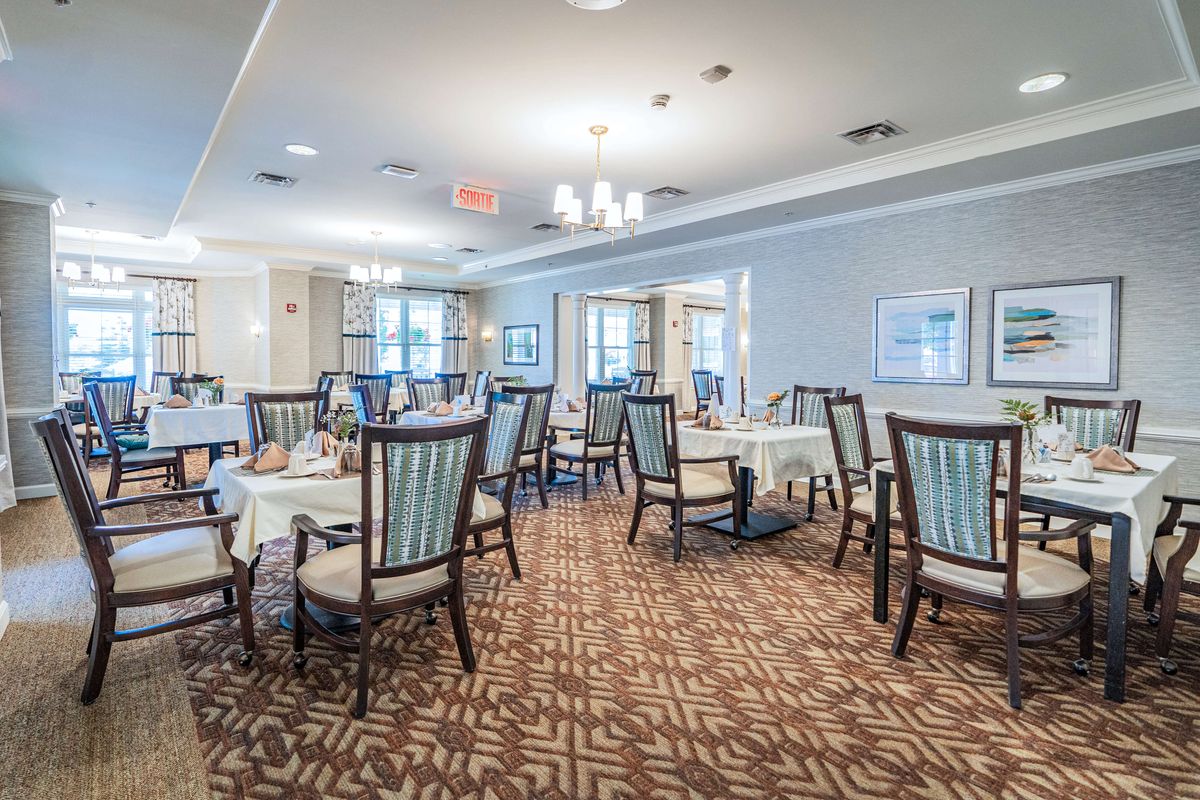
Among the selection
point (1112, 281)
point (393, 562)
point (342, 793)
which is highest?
point (1112, 281)

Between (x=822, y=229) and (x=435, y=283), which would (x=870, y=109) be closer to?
(x=822, y=229)

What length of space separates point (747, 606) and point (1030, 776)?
1.36 metres

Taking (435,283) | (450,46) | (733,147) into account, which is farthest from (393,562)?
(435,283)

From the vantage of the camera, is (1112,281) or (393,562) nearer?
(393,562)

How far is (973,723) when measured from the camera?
2064mm

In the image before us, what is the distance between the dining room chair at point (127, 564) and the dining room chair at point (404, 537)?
300 mm

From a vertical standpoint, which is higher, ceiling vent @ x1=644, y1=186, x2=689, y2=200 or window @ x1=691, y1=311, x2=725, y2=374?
ceiling vent @ x1=644, y1=186, x2=689, y2=200

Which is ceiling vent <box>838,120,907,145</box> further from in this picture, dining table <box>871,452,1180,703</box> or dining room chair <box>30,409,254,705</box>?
dining room chair <box>30,409,254,705</box>

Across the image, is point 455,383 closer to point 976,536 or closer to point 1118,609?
point 976,536

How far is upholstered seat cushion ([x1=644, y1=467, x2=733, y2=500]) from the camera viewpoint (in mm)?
3735

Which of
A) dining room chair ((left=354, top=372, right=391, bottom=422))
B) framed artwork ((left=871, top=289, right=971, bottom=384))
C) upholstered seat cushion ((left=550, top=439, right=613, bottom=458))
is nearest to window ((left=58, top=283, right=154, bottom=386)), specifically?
dining room chair ((left=354, top=372, right=391, bottom=422))

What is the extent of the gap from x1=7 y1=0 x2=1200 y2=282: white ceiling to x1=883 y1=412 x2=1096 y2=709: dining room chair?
2.08 meters

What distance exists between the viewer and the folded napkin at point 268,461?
2.67 metres

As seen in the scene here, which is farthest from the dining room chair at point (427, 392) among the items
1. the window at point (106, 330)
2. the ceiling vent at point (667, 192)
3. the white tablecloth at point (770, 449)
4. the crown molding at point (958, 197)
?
the window at point (106, 330)
